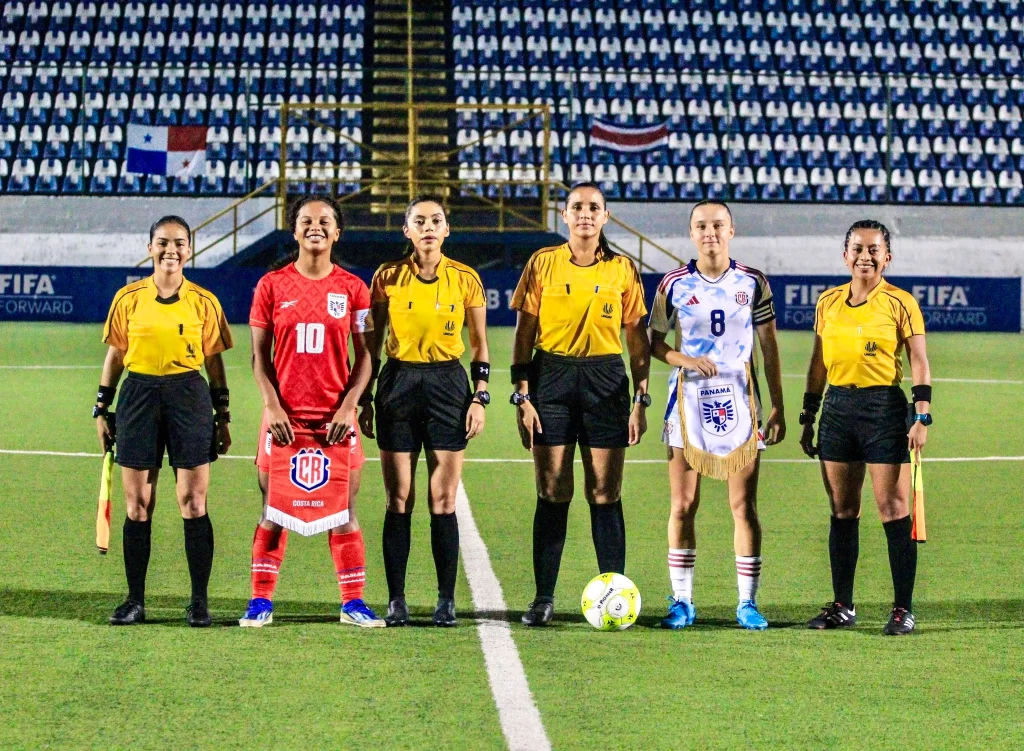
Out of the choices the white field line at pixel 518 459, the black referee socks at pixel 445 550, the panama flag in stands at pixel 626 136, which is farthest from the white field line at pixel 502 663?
the panama flag in stands at pixel 626 136

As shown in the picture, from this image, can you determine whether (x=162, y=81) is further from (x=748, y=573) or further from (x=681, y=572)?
(x=748, y=573)

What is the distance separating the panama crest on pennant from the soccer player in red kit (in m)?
1.32

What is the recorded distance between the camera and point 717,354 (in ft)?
18.1

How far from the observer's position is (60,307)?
27.2 metres

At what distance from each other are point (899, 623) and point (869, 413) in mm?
803

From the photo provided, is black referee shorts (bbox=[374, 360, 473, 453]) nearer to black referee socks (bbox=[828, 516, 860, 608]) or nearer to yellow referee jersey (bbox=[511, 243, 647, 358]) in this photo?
yellow referee jersey (bbox=[511, 243, 647, 358])

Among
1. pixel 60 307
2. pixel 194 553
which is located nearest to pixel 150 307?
pixel 194 553

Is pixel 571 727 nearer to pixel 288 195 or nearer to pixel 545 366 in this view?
pixel 545 366

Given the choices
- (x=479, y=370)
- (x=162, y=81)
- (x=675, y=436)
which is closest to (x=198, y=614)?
(x=479, y=370)

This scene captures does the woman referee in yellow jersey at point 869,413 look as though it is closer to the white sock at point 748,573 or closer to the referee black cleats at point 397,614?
the white sock at point 748,573

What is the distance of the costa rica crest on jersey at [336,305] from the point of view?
5.30 m

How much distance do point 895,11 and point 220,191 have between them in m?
16.6

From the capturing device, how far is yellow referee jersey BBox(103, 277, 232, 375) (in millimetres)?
5328

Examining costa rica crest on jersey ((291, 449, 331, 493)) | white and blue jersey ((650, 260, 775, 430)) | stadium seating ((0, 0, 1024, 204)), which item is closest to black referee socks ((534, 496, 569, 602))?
white and blue jersey ((650, 260, 775, 430))
